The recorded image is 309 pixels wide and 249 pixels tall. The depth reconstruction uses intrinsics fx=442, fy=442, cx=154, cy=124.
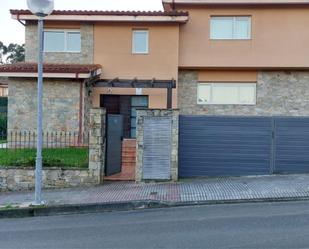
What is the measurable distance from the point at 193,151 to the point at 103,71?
310 inches

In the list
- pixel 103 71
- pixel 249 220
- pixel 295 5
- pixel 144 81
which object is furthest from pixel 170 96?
pixel 249 220

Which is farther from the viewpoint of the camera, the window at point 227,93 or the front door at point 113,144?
the window at point 227,93

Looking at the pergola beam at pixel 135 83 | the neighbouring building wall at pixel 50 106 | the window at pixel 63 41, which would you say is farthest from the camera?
the window at pixel 63 41

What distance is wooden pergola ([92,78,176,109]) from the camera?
59.6 feet

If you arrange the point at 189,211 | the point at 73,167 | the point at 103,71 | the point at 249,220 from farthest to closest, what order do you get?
the point at 103,71, the point at 73,167, the point at 189,211, the point at 249,220

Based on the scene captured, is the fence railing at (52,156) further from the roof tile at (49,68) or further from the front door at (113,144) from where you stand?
the roof tile at (49,68)

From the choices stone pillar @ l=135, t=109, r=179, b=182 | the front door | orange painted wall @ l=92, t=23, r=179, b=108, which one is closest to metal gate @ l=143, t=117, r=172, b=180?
stone pillar @ l=135, t=109, r=179, b=182

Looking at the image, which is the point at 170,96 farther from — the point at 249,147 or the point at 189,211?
the point at 189,211

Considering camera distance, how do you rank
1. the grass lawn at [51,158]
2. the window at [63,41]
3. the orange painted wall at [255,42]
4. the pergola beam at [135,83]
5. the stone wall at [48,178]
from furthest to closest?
1. the orange painted wall at [255,42]
2. the window at [63,41]
3. the pergola beam at [135,83]
4. the grass lawn at [51,158]
5. the stone wall at [48,178]

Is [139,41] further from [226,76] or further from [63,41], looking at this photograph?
[226,76]

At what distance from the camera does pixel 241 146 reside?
44.3ft

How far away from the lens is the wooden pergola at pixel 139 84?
59.6ft

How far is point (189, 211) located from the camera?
9469mm

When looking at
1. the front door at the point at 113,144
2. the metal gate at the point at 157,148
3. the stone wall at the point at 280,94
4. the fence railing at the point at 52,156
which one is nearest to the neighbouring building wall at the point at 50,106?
the fence railing at the point at 52,156
